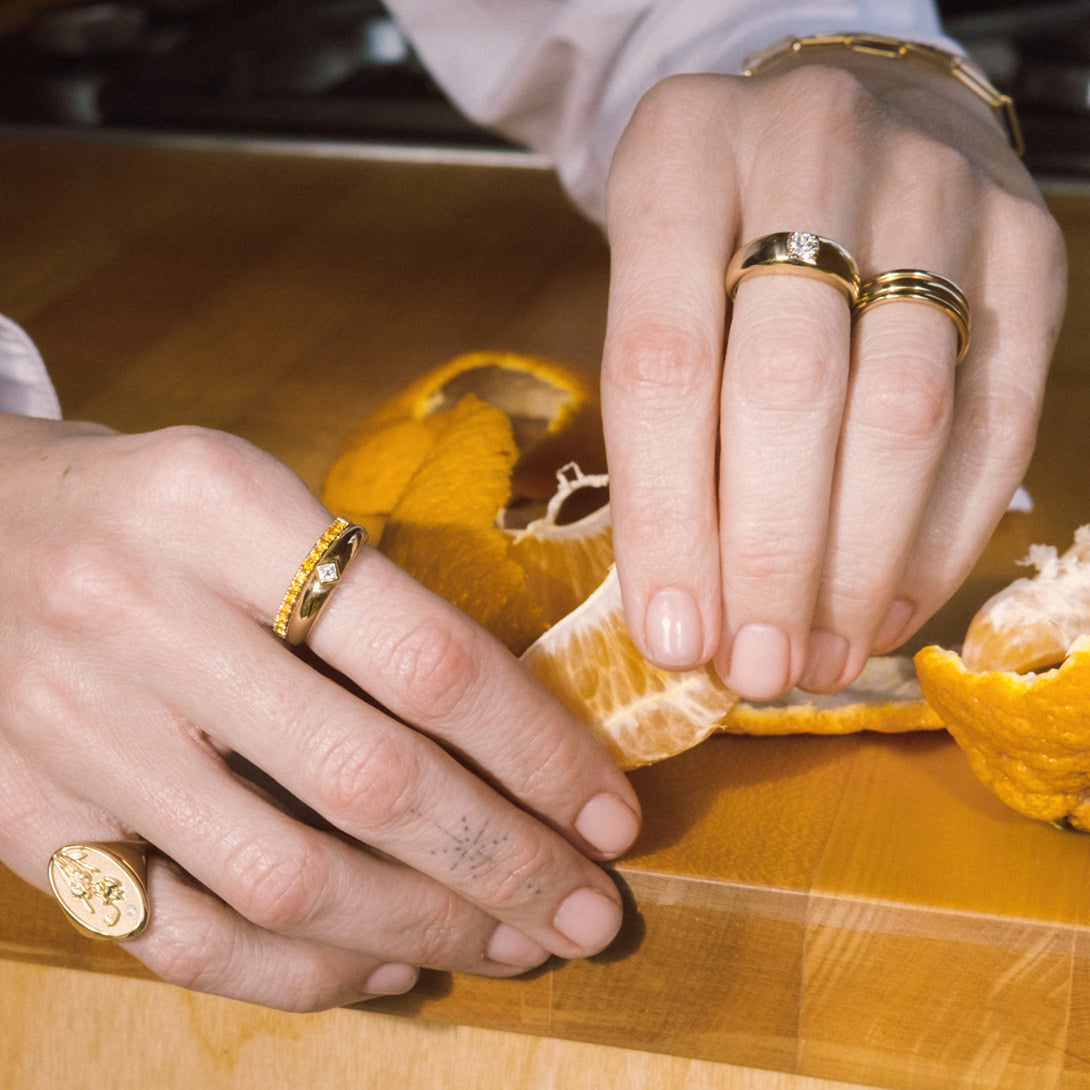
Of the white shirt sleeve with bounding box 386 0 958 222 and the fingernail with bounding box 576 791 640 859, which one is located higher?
the white shirt sleeve with bounding box 386 0 958 222

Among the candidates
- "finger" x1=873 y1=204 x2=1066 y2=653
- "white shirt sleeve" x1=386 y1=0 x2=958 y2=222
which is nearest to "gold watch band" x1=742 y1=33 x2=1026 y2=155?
"white shirt sleeve" x1=386 y1=0 x2=958 y2=222

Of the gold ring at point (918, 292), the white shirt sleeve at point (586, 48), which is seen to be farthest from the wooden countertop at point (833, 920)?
the white shirt sleeve at point (586, 48)

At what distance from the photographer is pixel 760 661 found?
1.86 ft

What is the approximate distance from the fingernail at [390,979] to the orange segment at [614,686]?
0.49ft

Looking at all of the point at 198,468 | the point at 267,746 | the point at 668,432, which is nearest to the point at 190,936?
the point at 267,746

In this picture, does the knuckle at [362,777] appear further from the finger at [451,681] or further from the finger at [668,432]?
the finger at [668,432]

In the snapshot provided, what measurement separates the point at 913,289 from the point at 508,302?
0.68m

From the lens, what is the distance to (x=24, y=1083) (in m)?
0.76

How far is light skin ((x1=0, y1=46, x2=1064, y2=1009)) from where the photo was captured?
0.55 m

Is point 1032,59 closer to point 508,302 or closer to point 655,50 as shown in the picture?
point 655,50

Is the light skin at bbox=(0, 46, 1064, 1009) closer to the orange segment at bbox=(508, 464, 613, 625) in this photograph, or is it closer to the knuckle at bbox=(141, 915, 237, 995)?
the knuckle at bbox=(141, 915, 237, 995)

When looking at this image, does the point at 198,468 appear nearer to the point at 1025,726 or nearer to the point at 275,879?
the point at 275,879

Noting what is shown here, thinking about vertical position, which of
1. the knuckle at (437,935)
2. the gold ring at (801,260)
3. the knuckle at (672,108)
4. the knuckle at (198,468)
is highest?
the knuckle at (672,108)

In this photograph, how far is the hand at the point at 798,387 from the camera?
0.55 meters
